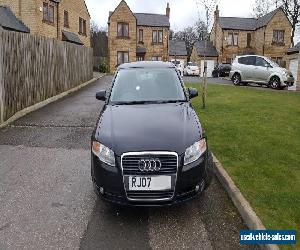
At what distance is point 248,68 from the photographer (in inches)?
872

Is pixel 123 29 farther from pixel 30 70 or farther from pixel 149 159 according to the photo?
pixel 149 159

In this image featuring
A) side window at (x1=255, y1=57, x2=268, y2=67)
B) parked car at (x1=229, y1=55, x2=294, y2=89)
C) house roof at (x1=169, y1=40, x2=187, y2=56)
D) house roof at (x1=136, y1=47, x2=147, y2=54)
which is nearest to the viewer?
parked car at (x1=229, y1=55, x2=294, y2=89)

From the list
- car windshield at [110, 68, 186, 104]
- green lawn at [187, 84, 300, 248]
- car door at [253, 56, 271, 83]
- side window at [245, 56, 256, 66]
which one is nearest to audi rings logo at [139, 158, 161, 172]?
green lawn at [187, 84, 300, 248]

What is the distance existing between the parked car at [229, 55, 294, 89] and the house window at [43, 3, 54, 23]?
1432 cm

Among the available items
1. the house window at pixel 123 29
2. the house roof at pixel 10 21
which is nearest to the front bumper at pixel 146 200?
the house roof at pixel 10 21

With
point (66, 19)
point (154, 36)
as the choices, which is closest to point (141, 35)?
point (154, 36)

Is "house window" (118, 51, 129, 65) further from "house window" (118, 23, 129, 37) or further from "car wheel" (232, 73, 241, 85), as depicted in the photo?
"car wheel" (232, 73, 241, 85)

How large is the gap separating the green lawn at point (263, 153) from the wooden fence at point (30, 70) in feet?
18.2

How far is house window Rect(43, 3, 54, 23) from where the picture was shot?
25.6 metres

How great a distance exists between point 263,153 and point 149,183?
3.46 metres

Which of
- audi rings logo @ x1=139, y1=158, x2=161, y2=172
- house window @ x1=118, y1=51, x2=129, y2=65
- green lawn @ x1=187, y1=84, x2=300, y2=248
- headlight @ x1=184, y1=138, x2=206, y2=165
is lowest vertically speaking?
green lawn @ x1=187, y1=84, x2=300, y2=248

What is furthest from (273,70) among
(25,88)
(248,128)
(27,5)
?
(27,5)

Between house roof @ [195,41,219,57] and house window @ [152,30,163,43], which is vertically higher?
house window @ [152,30,163,43]

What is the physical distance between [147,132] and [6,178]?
2.78m
